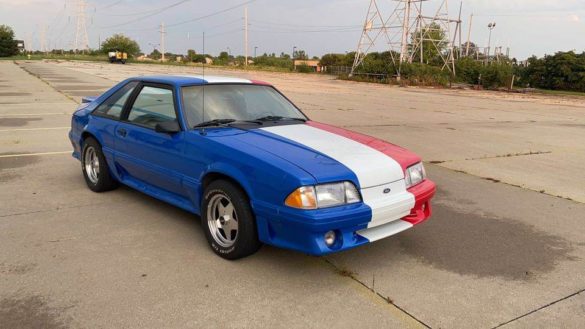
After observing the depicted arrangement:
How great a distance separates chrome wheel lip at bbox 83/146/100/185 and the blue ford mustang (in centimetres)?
20

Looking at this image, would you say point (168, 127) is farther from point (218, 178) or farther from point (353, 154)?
point (353, 154)

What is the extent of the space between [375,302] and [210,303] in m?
1.11

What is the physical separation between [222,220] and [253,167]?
25.6 inches

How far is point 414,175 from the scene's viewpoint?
4.20 m

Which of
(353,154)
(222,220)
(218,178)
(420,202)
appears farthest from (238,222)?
(420,202)

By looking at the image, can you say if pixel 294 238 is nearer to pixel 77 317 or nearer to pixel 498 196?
pixel 77 317

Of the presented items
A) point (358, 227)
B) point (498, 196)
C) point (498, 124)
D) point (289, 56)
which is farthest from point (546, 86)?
point (289, 56)

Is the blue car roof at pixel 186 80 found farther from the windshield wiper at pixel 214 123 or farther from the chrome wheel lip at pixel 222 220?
the chrome wheel lip at pixel 222 220

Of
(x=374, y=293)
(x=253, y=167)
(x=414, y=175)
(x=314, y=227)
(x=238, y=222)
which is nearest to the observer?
(x=314, y=227)

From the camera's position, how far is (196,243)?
167 inches

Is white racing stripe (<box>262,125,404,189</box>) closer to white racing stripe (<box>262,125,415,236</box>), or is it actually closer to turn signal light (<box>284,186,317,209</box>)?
white racing stripe (<box>262,125,415,236</box>)

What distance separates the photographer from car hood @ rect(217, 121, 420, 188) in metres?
3.59

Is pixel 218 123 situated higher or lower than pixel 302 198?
higher

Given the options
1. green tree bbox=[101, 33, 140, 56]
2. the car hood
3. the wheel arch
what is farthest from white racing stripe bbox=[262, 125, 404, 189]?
green tree bbox=[101, 33, 140, 56]
